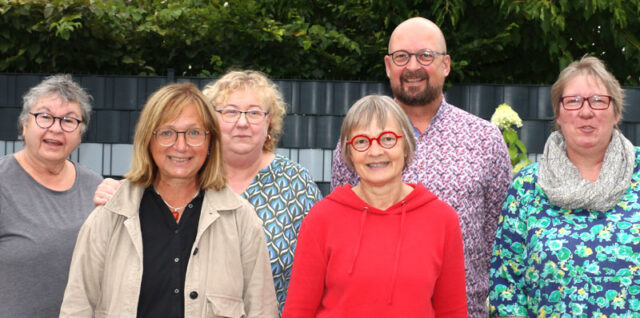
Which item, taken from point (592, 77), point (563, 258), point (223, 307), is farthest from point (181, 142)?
point (592, 77)

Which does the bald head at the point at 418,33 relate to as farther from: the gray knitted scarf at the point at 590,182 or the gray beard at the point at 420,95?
the gray knitted scarf at the point at 590,182

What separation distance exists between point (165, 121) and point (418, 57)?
1.33m

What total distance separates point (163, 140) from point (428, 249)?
1.01 meters

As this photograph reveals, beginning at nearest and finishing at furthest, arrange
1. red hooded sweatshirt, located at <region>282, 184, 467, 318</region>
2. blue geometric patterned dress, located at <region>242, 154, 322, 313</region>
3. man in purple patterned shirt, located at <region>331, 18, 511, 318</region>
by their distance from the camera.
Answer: red hooded sweatshirt, located at <region>282, 184, 467, 318</region> < blue geometric patterned dress, located at <region>242, 154, 322, 313</region> < man in purple patterned shirt, located at <region>331, 18, 511, 318</region>

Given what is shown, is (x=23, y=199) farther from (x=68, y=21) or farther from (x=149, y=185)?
(x=68, y=21)

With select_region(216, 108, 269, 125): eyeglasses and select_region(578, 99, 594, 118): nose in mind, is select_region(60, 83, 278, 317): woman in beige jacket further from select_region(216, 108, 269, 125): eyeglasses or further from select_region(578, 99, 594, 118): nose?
select_region(578, 99, 594, 118): nose

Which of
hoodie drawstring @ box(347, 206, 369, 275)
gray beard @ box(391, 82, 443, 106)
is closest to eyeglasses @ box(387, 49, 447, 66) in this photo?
gray beard @ box(391, 82, 443, 106)

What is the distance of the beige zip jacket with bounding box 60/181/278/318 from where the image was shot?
2.33 m

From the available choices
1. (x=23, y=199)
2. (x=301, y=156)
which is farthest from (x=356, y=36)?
(x=23, y=199)

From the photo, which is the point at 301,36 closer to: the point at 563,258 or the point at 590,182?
the point at 590,182

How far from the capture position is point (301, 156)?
5.09 m

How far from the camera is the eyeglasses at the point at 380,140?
2.38 metres

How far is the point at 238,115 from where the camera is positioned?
115 inches

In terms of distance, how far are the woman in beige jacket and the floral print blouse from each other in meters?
0.99
